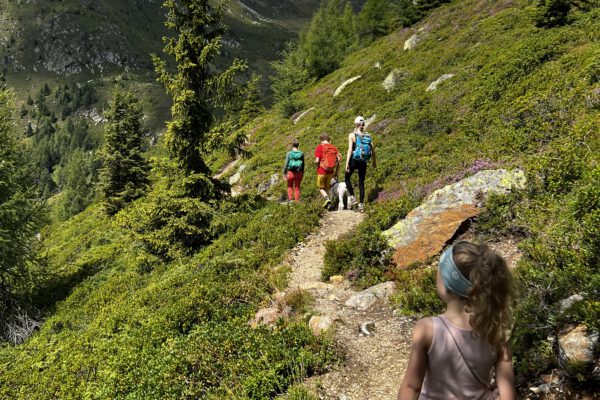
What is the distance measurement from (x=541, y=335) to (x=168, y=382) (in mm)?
5430

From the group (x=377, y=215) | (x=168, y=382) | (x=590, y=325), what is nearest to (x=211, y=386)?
(x=168, y=382)

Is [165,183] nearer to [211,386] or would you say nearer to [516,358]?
[211,386]

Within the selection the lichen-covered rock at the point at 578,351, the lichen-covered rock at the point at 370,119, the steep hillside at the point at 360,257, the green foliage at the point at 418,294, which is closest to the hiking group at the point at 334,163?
the steep hillside at the point at 360,257

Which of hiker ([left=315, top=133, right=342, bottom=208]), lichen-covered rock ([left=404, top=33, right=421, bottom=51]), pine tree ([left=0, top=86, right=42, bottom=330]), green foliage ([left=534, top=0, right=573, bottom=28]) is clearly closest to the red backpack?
hiker ([left=315, top=133, right=342, bottom=208])

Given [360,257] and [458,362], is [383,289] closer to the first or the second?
[360,257]

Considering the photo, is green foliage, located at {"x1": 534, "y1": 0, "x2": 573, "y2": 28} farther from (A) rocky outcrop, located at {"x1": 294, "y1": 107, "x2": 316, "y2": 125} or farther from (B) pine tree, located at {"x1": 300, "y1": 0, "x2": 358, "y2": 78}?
(B) pine tree, located at {"x1": 300, "y1": 0, "x2": 358, "y2": 78}

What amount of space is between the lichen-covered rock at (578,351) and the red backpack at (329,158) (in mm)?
10279

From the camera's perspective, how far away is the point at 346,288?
28.9ft

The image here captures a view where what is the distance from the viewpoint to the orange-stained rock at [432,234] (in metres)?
8.51

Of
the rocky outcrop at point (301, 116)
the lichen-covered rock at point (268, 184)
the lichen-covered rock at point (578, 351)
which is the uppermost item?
the lichen-covered rock at point (578, 351)

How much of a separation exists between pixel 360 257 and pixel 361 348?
124 inches

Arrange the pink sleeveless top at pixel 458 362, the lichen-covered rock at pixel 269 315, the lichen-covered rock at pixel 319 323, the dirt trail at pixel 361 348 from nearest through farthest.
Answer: the pink sleeveless top at pixel 458 362 < the dirt trail at pixel 361 348 < the lichen-covered rock at pixel 319 323 < the lichen-covered rock at pixel 269 315

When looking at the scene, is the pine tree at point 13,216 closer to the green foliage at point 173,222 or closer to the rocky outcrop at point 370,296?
the green foliage at point 173,222

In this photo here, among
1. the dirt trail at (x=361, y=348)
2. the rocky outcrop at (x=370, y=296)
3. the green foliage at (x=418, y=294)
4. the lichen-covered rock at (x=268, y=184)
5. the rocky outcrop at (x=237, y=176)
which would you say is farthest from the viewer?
the rocky outcrop at (x=237, y=176)
